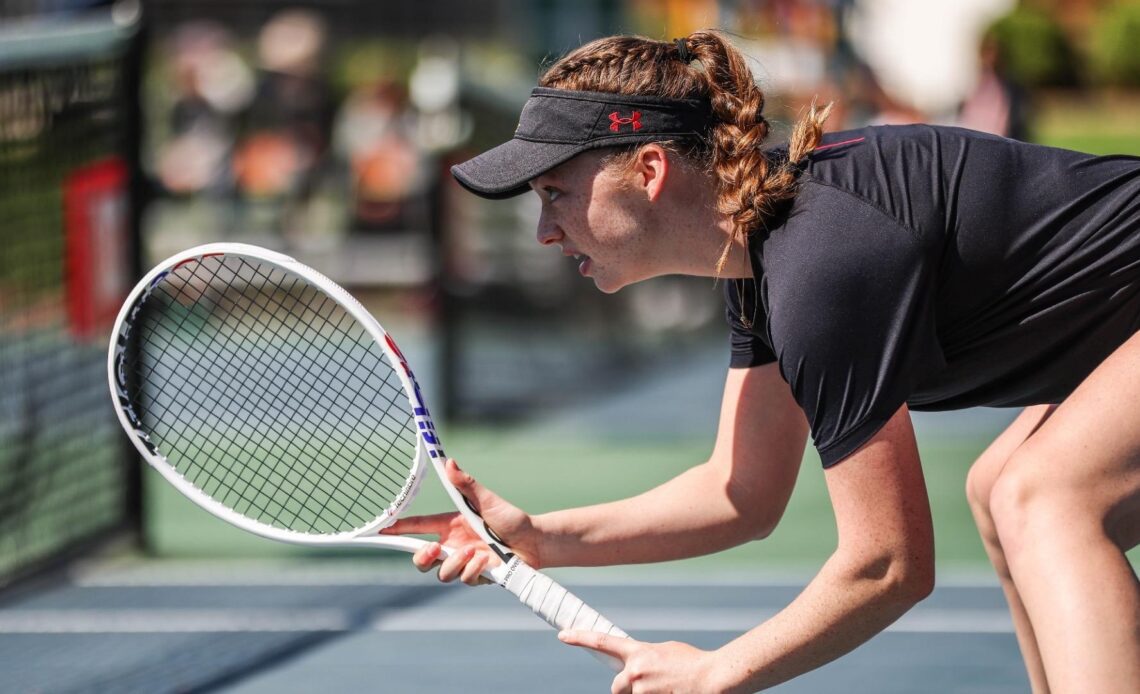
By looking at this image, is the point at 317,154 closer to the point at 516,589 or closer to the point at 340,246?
the point at 340,246

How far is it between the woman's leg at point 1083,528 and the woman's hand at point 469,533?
Result: 917 millimetres

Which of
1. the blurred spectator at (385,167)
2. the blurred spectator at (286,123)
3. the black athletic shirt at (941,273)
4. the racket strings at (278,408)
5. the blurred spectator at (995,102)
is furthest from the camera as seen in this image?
the blurred spectator at (286,123)

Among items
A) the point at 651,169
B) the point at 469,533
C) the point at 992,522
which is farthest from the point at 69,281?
the point at 992,522

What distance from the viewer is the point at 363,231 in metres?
13.5

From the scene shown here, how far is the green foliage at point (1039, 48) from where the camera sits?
94.0 ft

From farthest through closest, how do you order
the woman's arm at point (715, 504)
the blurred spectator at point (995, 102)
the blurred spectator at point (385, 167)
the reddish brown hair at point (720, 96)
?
the blurred spectator at point (385, 167), the blurred spectator at point (995, 102), the woman's arm at point (715, 504), the reddish brown hair at point (720, 96)

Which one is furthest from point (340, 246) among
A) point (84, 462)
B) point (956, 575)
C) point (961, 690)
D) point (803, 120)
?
point (803, 120)

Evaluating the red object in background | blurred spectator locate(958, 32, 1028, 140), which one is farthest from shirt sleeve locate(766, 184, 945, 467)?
blurred spectator locate(958, 32, 1028, 140)

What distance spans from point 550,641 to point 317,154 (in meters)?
9.97

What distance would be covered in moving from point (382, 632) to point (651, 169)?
2443 mm

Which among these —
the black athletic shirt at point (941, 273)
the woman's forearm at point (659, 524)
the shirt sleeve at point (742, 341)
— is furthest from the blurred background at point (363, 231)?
the woman's forearm at point (659, 524)

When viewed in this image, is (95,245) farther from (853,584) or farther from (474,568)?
(853,584)

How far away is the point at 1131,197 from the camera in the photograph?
266cm

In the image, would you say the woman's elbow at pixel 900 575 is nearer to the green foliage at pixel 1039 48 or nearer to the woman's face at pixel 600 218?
the woman's face at pixel 600 218
